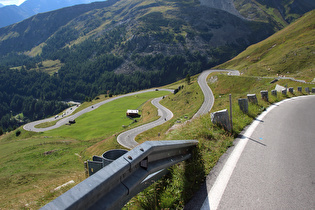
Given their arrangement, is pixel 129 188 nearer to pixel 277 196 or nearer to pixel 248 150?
pixel 277 196

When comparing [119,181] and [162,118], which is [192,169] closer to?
[119,181]

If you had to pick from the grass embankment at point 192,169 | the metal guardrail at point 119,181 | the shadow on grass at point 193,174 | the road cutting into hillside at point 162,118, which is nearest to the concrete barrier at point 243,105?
the grass embankment at point 192,169

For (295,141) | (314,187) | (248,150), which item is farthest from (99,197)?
(295,141)

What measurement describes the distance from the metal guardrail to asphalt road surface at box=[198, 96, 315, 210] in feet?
4.03

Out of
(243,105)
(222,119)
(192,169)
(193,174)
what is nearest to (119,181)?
(193,174)

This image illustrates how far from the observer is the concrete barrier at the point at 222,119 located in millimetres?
8484

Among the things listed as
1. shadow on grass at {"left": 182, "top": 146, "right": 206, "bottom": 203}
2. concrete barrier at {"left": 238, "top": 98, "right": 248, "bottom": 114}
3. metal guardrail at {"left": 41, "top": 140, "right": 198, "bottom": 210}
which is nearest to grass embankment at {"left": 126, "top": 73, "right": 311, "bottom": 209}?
shadow on grass at {"left": 182, "top": 146, "right": 206, "bottom": 203}

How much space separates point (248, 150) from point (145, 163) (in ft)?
14.0

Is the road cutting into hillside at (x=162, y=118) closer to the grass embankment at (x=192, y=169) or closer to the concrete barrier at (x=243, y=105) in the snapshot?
the concrete barrier at (x=243, y=105)

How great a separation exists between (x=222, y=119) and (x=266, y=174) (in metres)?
3.75

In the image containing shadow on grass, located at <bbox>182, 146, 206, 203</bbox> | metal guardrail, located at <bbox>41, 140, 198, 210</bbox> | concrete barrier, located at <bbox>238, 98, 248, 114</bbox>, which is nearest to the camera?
metal guardrail, located at <bbox>41, 140, 198, 210</bbox>

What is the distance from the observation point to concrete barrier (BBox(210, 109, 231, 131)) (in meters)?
8.48

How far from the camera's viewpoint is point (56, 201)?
7.55ft

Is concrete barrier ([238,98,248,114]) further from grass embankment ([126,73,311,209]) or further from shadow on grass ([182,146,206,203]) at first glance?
shadow on grass ([182,146,206,203])
